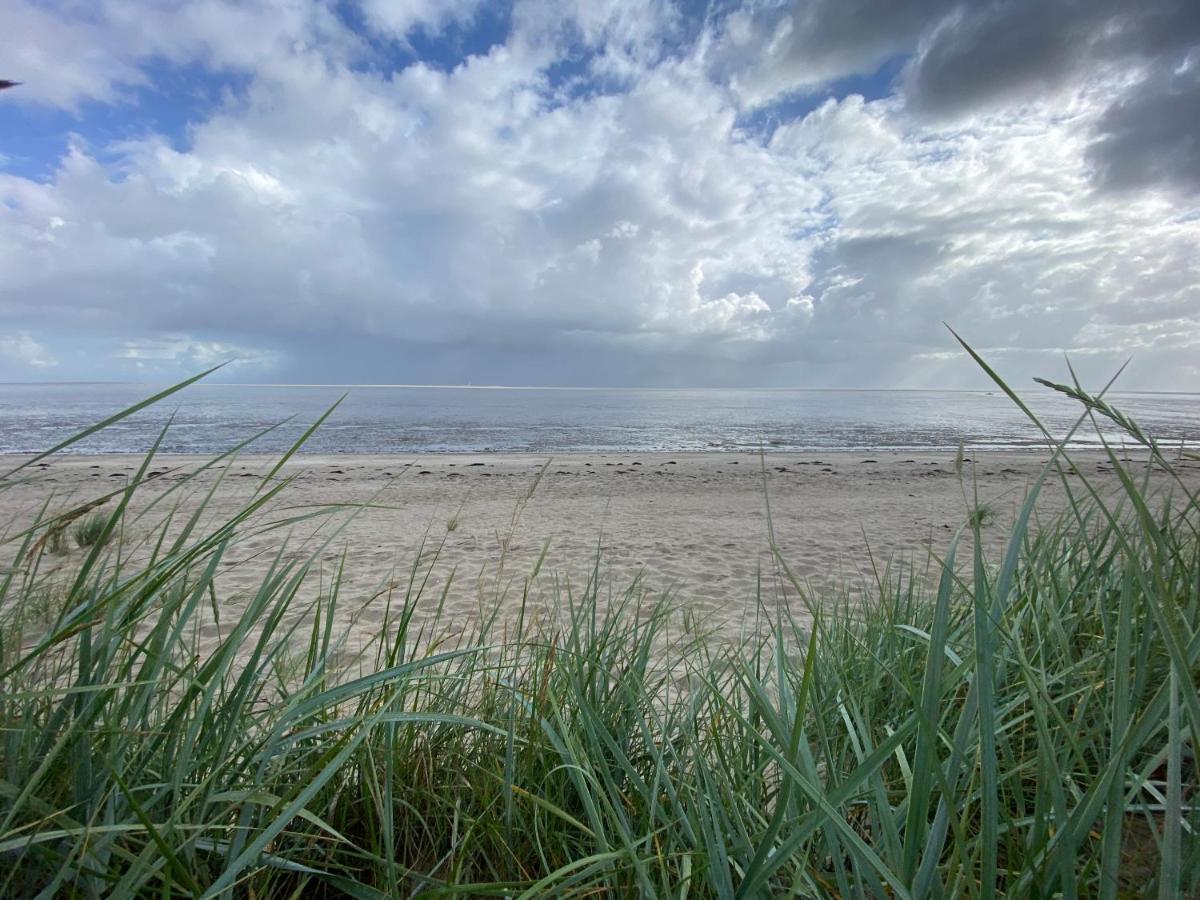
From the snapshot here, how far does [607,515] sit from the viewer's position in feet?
32.2

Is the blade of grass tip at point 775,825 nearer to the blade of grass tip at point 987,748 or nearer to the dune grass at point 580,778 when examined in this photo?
the dune grass at point 580,778

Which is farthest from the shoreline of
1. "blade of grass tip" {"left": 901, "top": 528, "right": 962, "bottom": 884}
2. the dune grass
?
"blade of grass tip" {"left": 901, "top": 528, "right": 962, "bottom": 884}

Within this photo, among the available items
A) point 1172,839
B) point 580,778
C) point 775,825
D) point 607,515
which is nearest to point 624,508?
point 607,515

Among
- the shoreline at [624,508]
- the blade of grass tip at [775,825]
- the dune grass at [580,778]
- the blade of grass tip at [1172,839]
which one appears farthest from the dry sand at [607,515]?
the blade of grass tip at [1172,839]

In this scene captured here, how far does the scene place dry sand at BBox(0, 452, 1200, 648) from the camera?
5.93 meters

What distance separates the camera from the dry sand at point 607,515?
19.5ft

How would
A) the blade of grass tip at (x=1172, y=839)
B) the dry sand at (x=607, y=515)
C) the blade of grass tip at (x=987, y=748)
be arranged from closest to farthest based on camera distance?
the blade of grass tip at (x=1172, y=839), the blade of grass tip at (x=987, y=748), the dry sand at (x=607, y=515)

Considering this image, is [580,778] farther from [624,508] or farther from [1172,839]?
[624,508]

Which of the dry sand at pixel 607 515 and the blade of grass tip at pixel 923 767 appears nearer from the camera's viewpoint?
the blade of grass tip at pixel 923 767

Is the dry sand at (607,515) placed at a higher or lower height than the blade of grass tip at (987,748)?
lower

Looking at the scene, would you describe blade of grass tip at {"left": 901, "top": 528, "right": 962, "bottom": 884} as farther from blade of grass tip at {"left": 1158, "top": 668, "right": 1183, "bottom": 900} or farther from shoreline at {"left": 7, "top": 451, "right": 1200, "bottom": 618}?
shoreline at {"left": 7, "top": 451, "right": 1200, "bottom": 618}

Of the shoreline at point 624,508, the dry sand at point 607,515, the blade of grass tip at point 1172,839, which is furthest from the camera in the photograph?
the shoreline at point 624,508

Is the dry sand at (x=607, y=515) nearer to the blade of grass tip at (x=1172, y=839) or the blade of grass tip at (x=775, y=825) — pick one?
the blade of grass tip at (x=775, y=825)

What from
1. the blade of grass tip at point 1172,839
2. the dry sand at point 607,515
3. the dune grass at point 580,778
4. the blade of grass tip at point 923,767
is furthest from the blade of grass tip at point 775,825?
the dry sand at point 607,515
